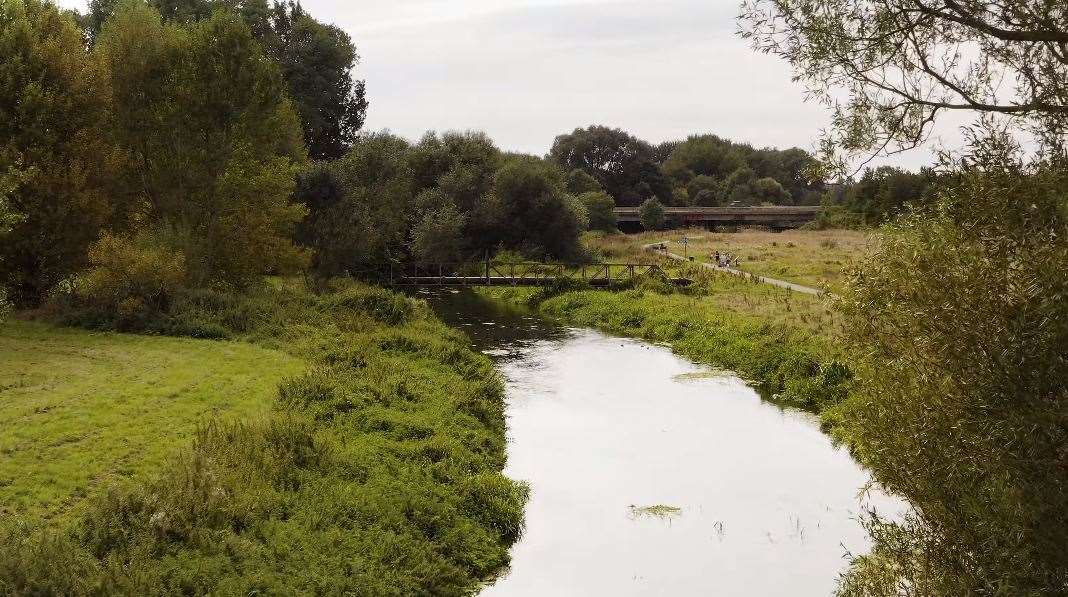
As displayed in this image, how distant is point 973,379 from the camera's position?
10375mm

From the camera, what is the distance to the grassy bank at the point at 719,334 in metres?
26.9

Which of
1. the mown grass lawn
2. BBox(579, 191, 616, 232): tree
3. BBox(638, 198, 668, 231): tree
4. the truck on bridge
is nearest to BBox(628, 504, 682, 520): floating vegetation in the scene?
the mown grass lawn

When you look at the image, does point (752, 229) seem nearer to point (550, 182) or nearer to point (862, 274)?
point (550, 182)

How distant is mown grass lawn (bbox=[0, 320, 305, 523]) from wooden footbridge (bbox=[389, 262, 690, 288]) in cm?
2325

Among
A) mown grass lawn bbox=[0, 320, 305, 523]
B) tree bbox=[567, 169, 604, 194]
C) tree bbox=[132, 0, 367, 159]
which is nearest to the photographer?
mown grass lawn bbox=[0, 320, 305, 523]

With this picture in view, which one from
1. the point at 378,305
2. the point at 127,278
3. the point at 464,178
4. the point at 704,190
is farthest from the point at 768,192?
the point at 127,278

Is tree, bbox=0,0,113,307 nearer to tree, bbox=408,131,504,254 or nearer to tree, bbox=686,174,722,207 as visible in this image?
tree, bbox=408,131,504,254

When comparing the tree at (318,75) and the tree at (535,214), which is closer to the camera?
the tree at (535,214)

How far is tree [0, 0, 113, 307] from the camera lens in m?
31.2

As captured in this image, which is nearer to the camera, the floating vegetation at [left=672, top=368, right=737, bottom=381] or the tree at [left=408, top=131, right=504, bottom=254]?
the floating vegetation at [left=672, top=368, right=737, bottom=381]

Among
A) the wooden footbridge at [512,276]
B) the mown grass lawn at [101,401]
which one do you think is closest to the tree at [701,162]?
the wooden footbridge at [512,276]

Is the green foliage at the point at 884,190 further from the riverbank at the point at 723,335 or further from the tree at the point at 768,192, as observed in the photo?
the tree at the point at 768,192

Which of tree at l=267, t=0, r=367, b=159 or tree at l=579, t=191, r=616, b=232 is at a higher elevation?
tree at l=267, t=0, r=367, b=159

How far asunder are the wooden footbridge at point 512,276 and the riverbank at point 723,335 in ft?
4.46
